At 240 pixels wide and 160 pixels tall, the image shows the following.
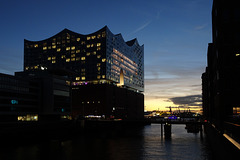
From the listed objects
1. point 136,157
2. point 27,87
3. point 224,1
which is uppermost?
point 224,1

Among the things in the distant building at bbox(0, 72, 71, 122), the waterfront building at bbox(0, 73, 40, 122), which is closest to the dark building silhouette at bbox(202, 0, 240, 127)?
the waterfront building at bbox(0, 73, 40, 122)

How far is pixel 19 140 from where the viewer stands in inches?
3105

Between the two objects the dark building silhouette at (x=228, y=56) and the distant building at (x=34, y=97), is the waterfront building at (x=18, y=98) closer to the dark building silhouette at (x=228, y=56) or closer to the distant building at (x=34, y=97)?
the distant building at (x=34, y=97)

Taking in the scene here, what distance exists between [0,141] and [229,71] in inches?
2437

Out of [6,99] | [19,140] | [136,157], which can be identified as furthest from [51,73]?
[136,157]

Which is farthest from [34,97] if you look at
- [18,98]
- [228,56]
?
[228,56]

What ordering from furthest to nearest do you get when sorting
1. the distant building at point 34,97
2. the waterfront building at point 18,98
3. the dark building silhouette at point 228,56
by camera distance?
the distant building at point 34,97, the waterfront building at point 18,98, the dark building silhouette at point 228,56

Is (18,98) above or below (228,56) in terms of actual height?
below

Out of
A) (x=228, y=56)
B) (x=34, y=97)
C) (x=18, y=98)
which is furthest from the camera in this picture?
(x=34, y=97)

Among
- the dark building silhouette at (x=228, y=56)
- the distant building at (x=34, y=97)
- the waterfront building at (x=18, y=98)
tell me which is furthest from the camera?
the distant building at (x=34, y=97)

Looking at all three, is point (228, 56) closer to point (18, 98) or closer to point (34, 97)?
point (18, 98)

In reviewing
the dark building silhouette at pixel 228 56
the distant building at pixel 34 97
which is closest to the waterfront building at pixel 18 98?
the distant building at pixel 34 97

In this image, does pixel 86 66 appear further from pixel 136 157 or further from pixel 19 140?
pixel 136 157

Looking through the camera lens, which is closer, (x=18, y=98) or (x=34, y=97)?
(x=18, y=98)
